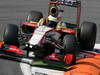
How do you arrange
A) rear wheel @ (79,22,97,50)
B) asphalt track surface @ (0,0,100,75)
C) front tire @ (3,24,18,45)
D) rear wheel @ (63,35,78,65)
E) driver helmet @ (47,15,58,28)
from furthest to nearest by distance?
asphalt track surface @ (0,0,100,75)
rear wheel @ (79,22,97,50)
driver helmet @ (47,15,58,28)
front tire @ (3,24,18,45)
rear wheel @ (63,35,78,65)

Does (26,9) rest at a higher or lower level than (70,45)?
lower

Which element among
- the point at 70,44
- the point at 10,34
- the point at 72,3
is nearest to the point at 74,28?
the point at 72,3

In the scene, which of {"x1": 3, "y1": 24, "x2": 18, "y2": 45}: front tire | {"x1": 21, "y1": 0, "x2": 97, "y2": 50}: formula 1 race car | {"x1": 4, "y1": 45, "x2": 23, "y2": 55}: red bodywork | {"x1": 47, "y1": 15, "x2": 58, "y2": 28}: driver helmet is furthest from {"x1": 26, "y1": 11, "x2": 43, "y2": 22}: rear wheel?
{"x1": 4, "y1": 45, "x2": 23, "y2": 55}: red bodywork

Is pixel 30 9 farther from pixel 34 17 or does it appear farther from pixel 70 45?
pixel 70 45

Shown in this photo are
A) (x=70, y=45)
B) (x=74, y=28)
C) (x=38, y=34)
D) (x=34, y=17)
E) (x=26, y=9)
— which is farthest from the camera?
(x=26, y=9)

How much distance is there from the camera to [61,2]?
14.0m

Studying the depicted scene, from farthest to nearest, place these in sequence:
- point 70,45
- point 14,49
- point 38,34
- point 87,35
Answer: point 87,35, point 14,49, point 38,34, point 70,45

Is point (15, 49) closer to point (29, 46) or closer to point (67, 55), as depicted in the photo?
point (29, 46)

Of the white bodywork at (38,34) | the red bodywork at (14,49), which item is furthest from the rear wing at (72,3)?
the red bodywork at (14,49)

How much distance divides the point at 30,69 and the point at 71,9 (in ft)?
28.5

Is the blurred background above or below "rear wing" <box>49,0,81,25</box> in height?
below

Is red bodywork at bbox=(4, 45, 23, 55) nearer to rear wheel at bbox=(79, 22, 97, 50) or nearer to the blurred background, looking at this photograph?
rear wheel at bbox=(79, 22, 97, 50)

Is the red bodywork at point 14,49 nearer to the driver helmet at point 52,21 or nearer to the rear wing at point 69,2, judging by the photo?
the driver helmet at point 52,21

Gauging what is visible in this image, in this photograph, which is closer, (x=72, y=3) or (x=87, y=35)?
(x=87, y=35)
